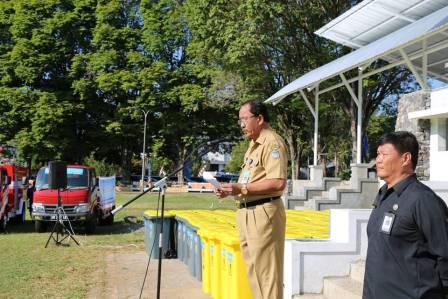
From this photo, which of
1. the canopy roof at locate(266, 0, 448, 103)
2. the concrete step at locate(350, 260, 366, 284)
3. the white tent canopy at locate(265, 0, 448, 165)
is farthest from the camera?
the white tent canopy at locate(265, 0, 448, 165)

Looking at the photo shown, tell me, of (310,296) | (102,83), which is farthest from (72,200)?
(102,83)

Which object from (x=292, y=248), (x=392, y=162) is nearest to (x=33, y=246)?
(x=292, y=248)

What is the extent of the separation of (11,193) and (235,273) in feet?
46.7

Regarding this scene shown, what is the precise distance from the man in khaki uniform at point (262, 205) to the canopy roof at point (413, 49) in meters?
6.79

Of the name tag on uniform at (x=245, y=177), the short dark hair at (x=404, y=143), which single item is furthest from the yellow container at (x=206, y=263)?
the short dark hair at (x=404, y=143)

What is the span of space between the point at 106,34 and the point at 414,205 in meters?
46.8

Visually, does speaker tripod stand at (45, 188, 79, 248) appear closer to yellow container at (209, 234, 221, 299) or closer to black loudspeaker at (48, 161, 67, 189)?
black loudspeaker at (48, 161, 67, 189)

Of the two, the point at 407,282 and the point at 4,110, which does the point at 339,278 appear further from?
the point at 4,110

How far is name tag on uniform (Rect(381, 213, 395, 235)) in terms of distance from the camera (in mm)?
3125

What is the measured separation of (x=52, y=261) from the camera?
12.0m

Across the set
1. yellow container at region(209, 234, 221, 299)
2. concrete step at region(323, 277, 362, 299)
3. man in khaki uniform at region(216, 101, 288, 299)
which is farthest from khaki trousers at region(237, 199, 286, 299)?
yellow container at region(209, 234, 221, 299)

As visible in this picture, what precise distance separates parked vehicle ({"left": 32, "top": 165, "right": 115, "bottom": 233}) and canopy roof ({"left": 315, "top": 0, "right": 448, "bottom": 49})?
8.90 m

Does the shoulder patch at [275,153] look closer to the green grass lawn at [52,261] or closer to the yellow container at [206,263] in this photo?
the yellow container at [206,263]

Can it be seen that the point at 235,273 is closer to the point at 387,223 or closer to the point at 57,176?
the point at 387,223
